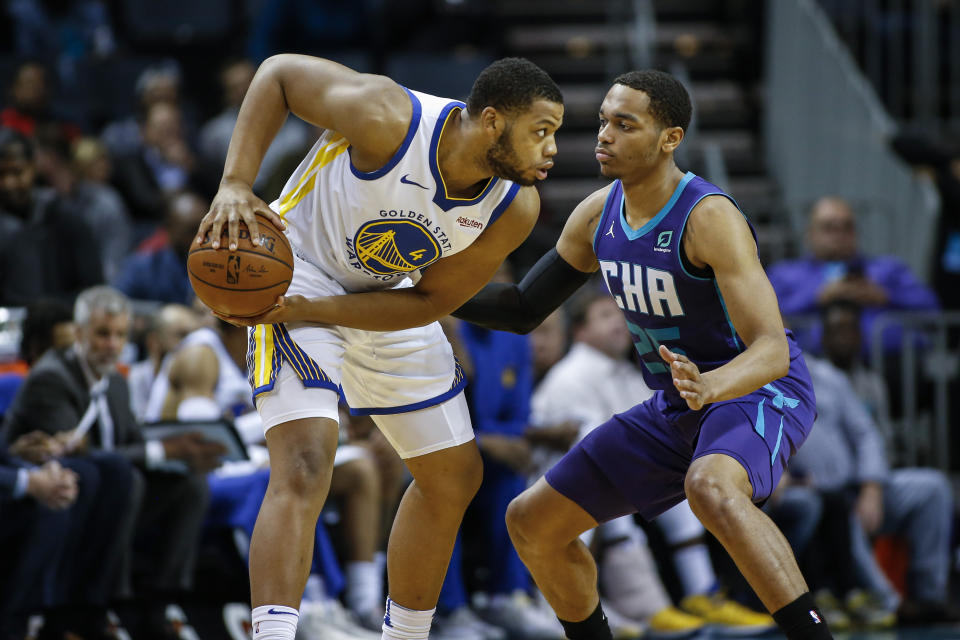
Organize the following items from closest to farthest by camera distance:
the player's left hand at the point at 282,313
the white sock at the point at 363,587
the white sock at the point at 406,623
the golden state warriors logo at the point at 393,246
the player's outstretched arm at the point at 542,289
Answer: the player's left hand at the point at 282,313 < the golden state warriors logo at the point at 393,246 < the white sock at the point at 406,623 < the player's outstretched arm at the point at 542,289 < the white sock at the point at 363,587

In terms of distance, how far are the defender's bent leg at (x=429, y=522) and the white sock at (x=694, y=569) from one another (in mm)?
2783

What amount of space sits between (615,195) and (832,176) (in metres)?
6.16

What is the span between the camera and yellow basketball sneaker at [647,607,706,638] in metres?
6.41

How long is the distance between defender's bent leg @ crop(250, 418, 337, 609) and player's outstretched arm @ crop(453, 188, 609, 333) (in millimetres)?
885

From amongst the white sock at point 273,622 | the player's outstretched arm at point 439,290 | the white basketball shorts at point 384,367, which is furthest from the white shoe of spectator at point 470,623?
the white sock at point 273,622

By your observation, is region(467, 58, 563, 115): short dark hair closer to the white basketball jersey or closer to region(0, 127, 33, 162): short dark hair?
the white basketball jersey

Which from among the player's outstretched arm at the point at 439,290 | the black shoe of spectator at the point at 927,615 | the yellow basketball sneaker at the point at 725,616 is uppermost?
the player's outstretched arm at the point at 439,290

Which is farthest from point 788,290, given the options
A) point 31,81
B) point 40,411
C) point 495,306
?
point 31,81

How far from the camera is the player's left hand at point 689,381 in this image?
341cm

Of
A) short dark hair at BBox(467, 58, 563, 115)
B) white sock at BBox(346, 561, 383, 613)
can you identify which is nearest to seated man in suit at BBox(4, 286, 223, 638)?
white sock at BBox(346, 561, 383, 613)

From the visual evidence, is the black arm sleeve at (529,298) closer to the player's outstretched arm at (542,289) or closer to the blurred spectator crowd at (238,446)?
the player's outstretched arm at (542,289)

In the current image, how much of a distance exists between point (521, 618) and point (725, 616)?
109 centimetres

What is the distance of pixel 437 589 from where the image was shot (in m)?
4.20

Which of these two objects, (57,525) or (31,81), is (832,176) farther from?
(57,525)
